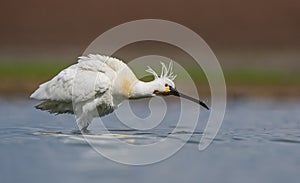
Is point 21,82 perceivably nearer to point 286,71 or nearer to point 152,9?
point 286,71

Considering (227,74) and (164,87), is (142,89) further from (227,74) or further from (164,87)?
(227,74)

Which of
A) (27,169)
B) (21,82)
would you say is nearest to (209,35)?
(21,82)

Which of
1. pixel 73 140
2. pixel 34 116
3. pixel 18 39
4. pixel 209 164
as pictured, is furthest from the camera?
pixel 18 39

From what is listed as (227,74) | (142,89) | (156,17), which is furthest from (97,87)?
(156,17)

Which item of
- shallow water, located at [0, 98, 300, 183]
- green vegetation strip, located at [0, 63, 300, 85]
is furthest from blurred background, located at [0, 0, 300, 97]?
shallow water, located at [0, 98, 300, 183]

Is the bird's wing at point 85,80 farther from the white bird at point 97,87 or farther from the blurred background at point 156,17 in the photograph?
the blurred background at point 156,17

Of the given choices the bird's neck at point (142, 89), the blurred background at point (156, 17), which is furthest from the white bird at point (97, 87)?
the blurred background at point (156, 17)

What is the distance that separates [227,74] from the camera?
25.0 m

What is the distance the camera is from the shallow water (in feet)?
32.9

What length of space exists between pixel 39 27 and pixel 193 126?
21.4m

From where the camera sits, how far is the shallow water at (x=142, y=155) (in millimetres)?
10031

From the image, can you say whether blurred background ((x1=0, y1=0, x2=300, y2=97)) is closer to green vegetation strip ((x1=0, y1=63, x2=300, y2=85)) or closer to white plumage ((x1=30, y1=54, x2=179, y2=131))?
green vegetation strip ((x1=0, y1=63, x2=300, y2=85))

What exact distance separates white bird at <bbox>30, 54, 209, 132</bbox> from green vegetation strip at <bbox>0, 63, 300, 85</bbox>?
35.6 ft

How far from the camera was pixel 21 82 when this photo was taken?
2284cm
